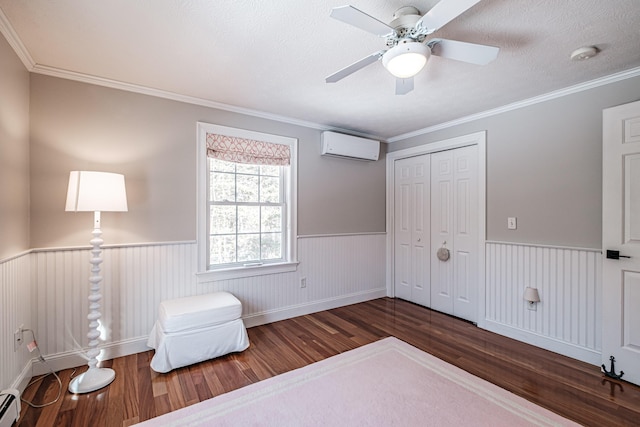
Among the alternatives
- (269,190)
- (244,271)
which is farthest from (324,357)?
(269,190)

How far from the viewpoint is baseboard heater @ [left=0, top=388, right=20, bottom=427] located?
1524 millimetres

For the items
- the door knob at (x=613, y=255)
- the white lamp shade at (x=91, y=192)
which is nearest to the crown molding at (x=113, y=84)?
the white lamp shade at (x=91, y=192)

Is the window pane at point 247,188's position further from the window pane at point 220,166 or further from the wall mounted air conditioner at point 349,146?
the wall mounted air conditioner at point 349,146

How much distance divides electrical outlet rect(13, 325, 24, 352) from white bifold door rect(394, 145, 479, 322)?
4.00 metres

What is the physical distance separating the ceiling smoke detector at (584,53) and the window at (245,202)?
8.48 feet

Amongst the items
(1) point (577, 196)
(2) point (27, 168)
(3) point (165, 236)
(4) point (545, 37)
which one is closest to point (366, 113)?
(4) point (545, 37)

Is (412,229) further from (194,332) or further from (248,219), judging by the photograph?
(194,332)

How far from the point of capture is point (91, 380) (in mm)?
2117

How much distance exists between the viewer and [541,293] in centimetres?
279

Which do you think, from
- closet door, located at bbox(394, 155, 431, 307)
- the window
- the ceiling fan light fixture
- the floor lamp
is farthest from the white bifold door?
the floor lamp

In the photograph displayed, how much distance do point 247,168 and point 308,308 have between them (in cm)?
187

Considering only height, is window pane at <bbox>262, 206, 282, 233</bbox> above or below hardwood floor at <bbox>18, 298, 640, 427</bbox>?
above

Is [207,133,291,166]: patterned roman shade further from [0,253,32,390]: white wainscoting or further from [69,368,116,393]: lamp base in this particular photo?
[69,368,116,393]: lamp base

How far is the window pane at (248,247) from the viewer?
325 centimetres
